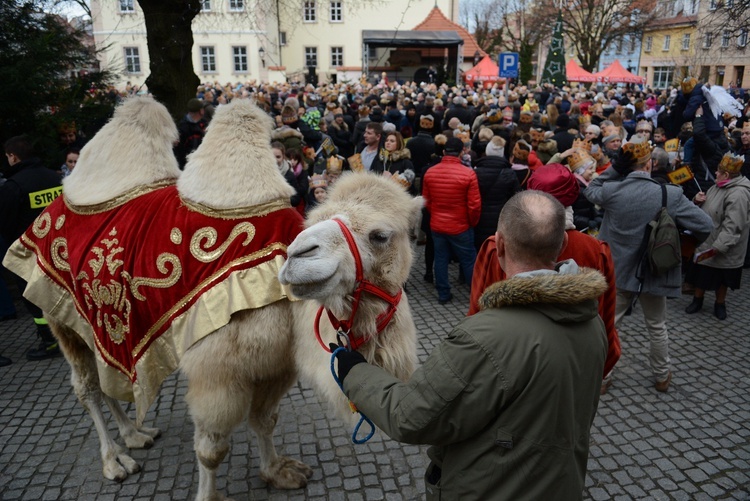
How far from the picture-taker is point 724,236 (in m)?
Result: 6.00

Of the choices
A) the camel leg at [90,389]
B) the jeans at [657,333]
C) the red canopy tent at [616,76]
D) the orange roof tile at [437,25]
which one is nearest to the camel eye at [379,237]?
the camel leg at [90,389]

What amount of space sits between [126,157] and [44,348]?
10.9 feet

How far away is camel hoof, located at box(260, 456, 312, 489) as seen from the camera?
346 cm

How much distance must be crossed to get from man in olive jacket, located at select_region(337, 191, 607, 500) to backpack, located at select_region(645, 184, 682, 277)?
117 inches

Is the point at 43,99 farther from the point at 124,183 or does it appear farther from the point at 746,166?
the point at 746,166

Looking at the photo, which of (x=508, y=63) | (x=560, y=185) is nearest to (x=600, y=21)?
(x=508, y=63)

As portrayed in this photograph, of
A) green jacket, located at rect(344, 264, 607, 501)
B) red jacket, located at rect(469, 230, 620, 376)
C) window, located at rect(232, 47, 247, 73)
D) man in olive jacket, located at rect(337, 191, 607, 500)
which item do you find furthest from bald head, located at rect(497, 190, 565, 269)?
window, located at rect(232, 47, 247, 73)

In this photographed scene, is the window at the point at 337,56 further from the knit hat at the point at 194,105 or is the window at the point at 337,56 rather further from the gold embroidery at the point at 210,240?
the gold embroidery at the point at 210,240

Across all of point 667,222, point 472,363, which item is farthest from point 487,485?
point 667,222

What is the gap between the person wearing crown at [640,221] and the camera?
4.47 metres

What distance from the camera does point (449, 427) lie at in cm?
164

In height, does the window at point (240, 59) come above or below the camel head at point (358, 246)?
above

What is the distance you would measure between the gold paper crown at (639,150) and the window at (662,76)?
5237cm

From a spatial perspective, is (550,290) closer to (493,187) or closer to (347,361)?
(347,361)
